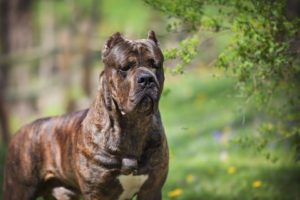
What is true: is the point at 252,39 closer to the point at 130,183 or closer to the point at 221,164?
the point at 130,183

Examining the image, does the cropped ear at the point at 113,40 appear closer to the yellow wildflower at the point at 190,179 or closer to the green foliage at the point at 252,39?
the green foliage at the point at 252,39

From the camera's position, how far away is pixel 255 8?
19.9 ft

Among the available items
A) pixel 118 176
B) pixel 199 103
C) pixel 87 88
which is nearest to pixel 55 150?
pixel 118 176

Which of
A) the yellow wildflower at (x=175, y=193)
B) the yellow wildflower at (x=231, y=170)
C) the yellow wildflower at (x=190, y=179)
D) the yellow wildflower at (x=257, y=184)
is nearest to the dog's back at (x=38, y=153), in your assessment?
the yellow wildflower at (x=175, y=193)

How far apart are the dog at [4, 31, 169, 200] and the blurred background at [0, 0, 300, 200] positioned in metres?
0.68

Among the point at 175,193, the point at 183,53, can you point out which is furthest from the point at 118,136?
the point at 175,193

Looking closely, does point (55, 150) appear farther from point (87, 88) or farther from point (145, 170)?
point (87, 88)

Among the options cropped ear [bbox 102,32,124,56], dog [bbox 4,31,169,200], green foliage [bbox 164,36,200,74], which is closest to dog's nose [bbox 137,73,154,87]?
dog [bbox 4,31,169,200]

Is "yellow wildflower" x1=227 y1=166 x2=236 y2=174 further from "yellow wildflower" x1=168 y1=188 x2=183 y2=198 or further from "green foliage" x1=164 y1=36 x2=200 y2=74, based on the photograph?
"green foliage" x1=164 y1=36 x2=200 y2=74

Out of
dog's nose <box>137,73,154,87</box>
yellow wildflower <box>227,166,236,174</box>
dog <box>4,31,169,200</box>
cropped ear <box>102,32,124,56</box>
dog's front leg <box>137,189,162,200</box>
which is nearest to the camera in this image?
dog's nose <box>137,73,154,87</box>

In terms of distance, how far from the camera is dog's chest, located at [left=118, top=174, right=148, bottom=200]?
5.56 metres

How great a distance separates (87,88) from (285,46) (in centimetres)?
1324

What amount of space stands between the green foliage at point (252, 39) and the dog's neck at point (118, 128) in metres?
0.69

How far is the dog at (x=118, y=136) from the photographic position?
17.1 ft
